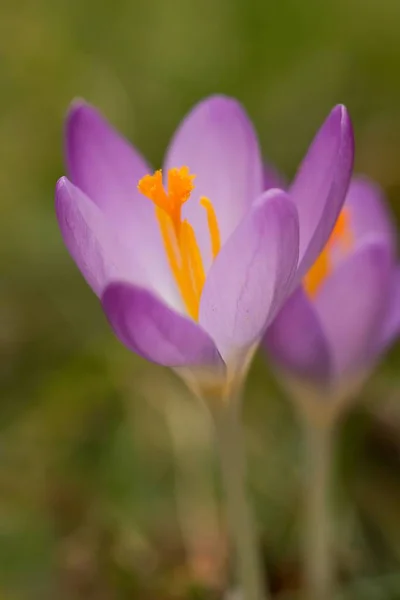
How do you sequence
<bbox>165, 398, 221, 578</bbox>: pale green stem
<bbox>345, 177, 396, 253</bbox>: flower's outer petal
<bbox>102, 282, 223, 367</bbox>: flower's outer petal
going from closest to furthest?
<bbox>102, 282, 223, 367</bbox>: flower's outer petal
<bbox>345, 177, 396, 253</bbox>: flower's outer petal
<bbox>165, 398, 221, 578</bbox>: pale green stem

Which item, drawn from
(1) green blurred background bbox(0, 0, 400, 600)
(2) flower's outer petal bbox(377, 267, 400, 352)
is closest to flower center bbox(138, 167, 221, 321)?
(2) flower's outer petal bbox(377, 267, 400, 352)

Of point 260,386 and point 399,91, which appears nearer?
point 260,386

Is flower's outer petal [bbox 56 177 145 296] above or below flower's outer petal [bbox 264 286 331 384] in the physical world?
above

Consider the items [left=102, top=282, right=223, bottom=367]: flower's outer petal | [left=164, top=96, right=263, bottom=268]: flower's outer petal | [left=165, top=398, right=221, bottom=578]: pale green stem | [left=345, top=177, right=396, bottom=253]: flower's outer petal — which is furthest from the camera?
[left=165, top=398, right=221, bottom=578]: pale green stem

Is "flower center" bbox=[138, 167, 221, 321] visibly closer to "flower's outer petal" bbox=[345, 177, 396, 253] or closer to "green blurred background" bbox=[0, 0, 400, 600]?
"flower's outer petal" bbox=[345, 177, 396, 253]

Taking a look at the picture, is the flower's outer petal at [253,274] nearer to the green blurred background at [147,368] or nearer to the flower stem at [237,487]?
the flower stem at [237,487]

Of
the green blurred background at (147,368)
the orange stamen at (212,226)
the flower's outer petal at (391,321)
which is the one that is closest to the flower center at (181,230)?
the orange stamen at (212,226)

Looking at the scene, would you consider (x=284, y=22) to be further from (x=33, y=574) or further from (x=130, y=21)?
(x=33, y=574)

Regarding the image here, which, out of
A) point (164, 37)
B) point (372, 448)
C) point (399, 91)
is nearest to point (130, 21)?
point (164, 37)
